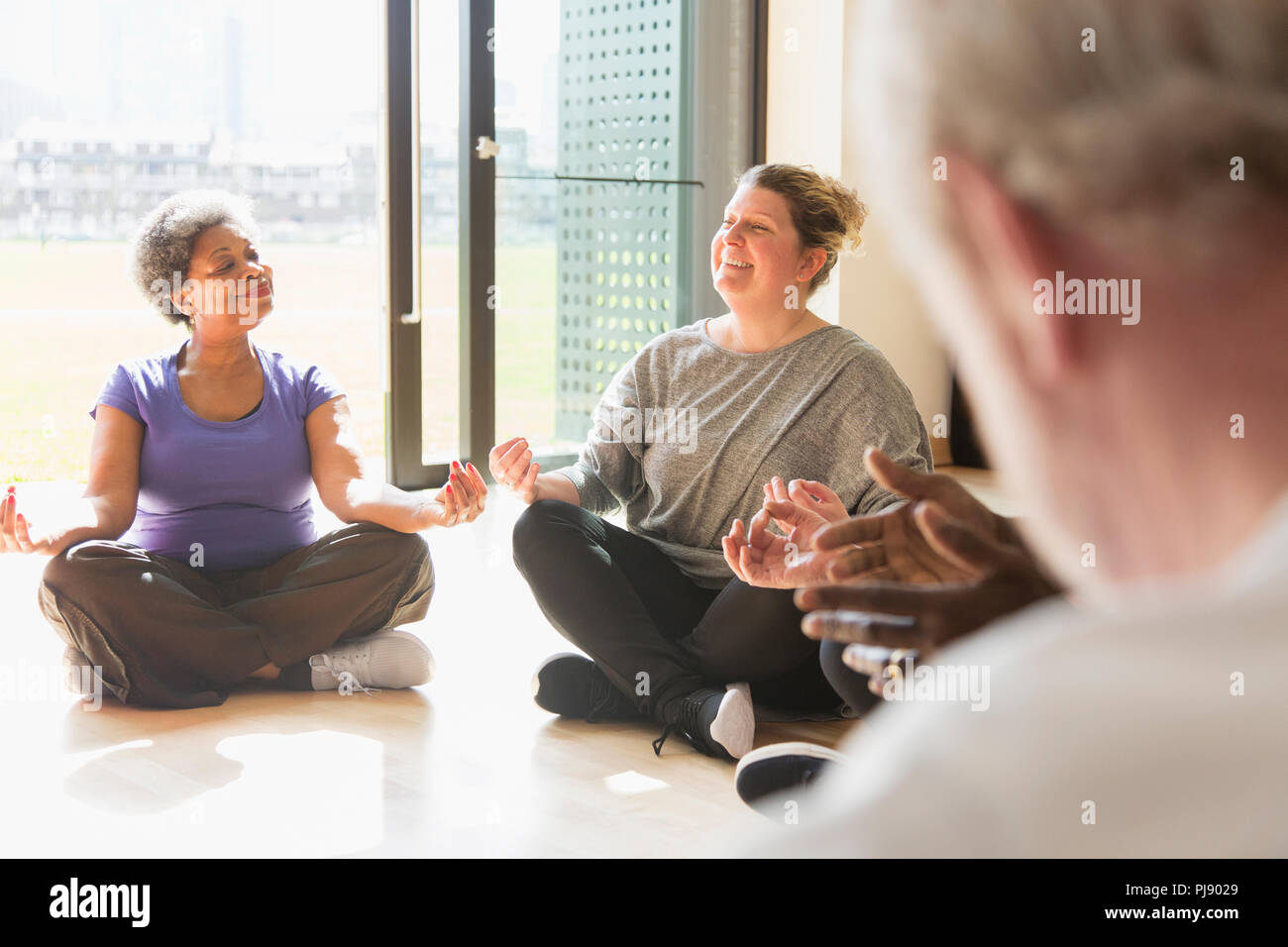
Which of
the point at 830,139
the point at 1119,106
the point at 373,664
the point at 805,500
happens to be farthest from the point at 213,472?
the point at 830,139

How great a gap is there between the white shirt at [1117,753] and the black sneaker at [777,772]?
1.56 meters

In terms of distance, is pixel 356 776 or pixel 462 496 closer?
pixel 356 776

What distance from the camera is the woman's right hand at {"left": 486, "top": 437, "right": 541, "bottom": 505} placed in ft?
7.98

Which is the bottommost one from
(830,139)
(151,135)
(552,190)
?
(552,190)

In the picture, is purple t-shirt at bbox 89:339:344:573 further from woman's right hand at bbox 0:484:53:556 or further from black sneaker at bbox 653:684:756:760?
black sneaker at bbox 653:684:756:760

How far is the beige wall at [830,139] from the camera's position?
5.13m

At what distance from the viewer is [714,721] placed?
224cm

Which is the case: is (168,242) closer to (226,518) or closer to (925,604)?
(226,518)

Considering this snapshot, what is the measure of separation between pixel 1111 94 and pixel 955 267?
8cm

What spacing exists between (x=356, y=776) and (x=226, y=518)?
734 millimetres

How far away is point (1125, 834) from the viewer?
373 millimetres

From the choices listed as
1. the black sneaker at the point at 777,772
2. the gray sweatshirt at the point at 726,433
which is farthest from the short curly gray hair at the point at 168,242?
the black sneaker at the point at 777,772

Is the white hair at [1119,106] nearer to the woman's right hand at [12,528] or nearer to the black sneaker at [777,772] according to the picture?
the black sneaker at [777,772]
